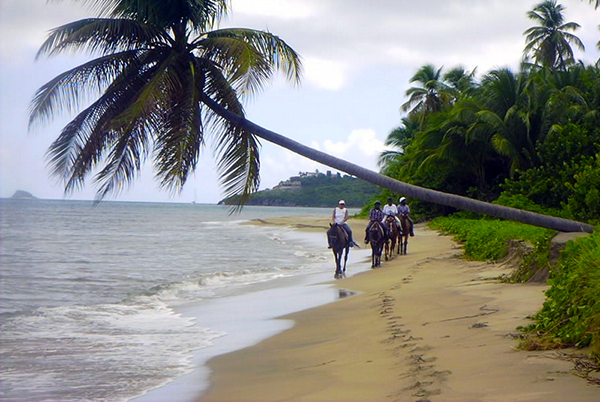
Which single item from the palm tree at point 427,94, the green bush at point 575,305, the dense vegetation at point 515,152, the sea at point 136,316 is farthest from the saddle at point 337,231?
the palm tree at point 427,94

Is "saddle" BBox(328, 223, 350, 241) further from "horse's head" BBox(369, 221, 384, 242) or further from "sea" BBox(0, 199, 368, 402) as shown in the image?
"sea" BBox(0, 199, 368, 402)

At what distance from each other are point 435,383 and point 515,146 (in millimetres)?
24922

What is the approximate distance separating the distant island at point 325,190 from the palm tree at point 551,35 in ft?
123

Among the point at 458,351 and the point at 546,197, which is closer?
the point at 458,351

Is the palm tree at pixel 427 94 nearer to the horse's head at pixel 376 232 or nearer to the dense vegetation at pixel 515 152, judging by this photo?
the dense vegetation at pixel 515 152

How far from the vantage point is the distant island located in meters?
97.8

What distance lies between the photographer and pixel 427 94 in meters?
45.3

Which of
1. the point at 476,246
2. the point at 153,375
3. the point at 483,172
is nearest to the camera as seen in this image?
the point at 153,375

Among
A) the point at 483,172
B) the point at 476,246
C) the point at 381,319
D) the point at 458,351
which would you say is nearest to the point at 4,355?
the point at 381,319

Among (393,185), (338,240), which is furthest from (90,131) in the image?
(338,240)

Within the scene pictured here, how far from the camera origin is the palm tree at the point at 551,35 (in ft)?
139

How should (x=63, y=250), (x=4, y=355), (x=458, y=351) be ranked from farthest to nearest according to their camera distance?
1. (x=63, y=250)
2. (x=4, y=355)
3. (x=458, y=351)

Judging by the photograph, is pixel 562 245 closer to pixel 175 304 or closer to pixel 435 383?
pixel 435 383

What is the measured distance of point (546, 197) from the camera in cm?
2533
